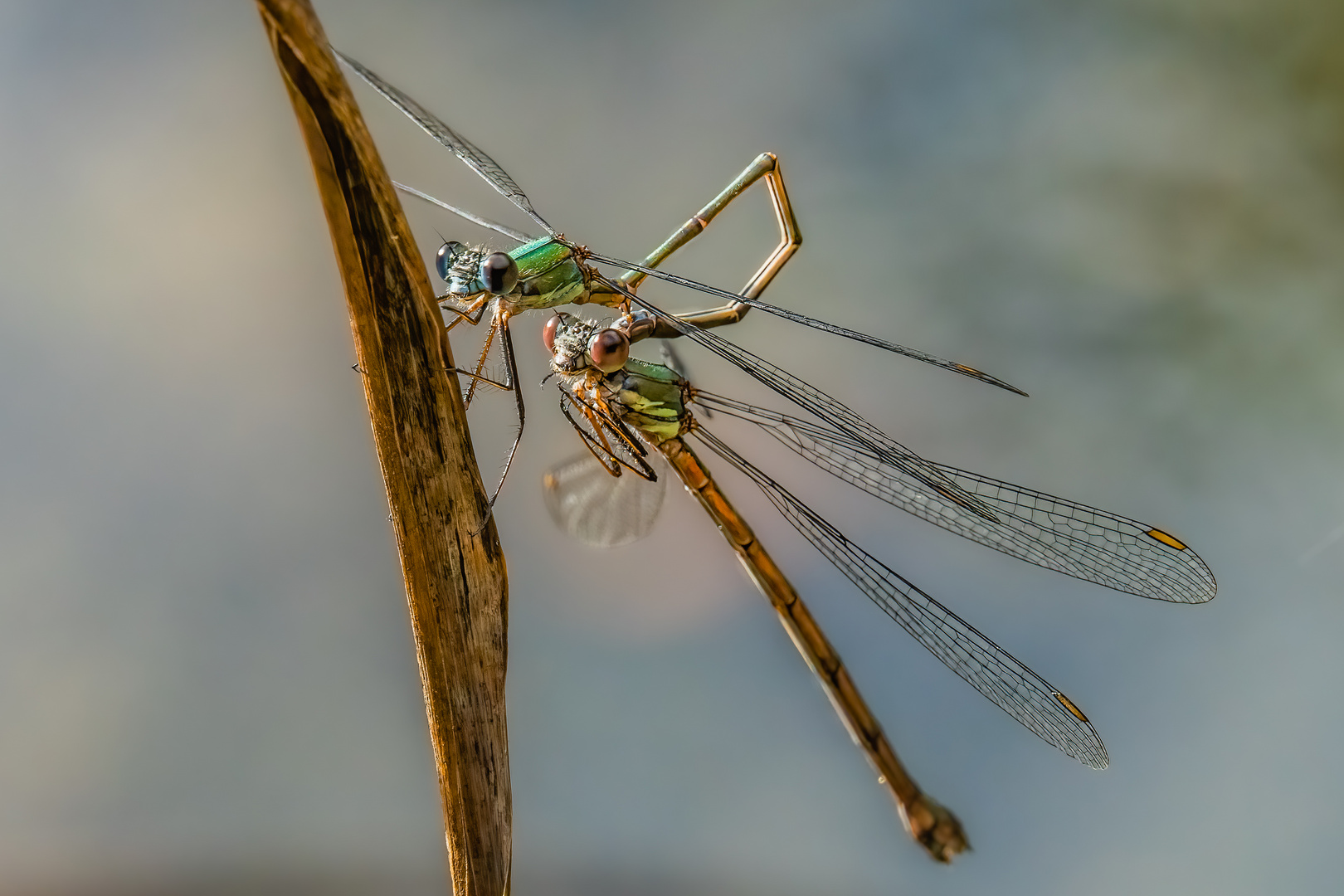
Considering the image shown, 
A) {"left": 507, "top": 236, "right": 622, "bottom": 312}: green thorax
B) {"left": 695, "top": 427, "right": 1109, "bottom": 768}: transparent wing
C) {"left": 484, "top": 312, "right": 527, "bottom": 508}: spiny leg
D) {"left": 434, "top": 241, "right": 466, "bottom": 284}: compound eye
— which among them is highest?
{"left": 434, "top": 241, "right": 466, "bottom": 284}: compound eye

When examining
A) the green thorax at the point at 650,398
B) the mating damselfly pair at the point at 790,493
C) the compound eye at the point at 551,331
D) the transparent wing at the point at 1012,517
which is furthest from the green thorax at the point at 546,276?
the transparent wing at the point at 1012,517

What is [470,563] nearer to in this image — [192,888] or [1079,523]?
[1079,523]

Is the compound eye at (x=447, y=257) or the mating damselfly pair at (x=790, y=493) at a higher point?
the compound eye at (x=447, y=257)

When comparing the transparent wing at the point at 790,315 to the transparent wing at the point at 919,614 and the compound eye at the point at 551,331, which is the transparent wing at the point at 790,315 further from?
the transparent wing at the point at 919,614

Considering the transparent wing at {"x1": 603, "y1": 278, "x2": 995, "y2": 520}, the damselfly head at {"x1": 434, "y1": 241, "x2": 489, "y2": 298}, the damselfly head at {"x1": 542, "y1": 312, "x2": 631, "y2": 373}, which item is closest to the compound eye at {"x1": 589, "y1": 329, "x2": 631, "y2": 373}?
the damselfly head at {"x1": 542, "y1": 312, "x2": 631, "y2": 373}

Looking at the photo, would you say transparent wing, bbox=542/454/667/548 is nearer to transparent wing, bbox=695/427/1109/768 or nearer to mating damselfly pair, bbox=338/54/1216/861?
mating damselfly pair, bbox=338/54/1216/861

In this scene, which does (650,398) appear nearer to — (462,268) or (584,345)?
(584,345)
